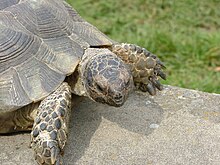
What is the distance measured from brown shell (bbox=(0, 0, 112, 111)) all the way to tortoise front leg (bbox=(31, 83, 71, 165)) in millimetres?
66

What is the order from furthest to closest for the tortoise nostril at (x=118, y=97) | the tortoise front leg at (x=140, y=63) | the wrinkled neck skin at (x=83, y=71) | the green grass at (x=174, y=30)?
1. the green grass at (x=174, y=30)
2. the tortoise front leg at (x=140, y=63)
3. the wrinkled neck skin at (x=83, y=71)
4. the tortoise nostril at (x=118, y=97)

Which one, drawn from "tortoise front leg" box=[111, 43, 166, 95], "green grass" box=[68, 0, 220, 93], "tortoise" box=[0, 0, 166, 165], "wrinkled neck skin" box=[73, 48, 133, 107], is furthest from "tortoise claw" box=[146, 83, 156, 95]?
"green grass" box=[68, 0, 220, 93]

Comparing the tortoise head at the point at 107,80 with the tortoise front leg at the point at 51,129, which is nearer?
the tortoise front leg at the point at 51,129

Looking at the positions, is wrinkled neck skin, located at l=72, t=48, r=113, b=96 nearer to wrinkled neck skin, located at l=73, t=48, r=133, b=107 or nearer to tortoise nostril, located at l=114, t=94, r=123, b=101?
wrinkled neck skin, located at l=73, t=48, r=133, b=107

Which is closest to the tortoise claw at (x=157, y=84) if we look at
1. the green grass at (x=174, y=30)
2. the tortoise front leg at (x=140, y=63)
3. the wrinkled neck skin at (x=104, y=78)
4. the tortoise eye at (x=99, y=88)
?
the tortoise front leg at (x=140, y=63)

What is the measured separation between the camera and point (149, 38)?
4957 mm

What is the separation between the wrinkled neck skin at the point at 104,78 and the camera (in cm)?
257

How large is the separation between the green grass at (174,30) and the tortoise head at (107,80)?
1.77 m

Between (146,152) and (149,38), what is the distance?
2394mm

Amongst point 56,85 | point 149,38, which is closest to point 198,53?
point 149,38

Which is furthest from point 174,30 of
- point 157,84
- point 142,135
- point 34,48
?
point 34,48

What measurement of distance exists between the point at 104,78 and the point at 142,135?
43 cm

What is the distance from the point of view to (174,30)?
5.25 meters

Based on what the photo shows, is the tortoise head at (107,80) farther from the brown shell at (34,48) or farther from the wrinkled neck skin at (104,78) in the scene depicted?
the brown shell at (34,48)
